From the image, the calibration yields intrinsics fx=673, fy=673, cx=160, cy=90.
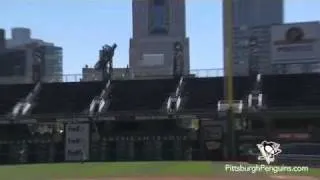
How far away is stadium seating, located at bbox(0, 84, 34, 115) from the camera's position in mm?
50562

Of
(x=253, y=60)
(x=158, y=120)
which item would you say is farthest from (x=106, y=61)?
(x=158, y=120)

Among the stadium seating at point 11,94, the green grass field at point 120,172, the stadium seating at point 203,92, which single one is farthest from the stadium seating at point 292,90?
the stadium seating at point 11,94

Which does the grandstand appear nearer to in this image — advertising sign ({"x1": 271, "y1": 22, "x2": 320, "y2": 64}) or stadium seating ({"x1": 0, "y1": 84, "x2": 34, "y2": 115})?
stadium seating ({"x1": 0, "y1": 84, "x2": 34, "y2": 115})

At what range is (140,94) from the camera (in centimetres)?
5025

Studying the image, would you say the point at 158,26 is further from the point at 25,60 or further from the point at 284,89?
the point at 284,89

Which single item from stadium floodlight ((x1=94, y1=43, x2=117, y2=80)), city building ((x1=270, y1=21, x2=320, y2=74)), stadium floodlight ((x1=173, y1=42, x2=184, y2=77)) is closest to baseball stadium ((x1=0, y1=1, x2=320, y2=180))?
stadium floodlight ((x1=173, y1=42, x2=184, y2=77))

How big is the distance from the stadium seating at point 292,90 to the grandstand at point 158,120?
0.07 meters

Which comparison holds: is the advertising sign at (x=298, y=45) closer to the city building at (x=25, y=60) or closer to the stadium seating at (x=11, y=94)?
the city building at (x=25, y=60)

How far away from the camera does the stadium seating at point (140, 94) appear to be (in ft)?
159

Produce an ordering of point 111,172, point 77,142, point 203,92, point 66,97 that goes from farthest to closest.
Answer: point 66,97
point 203,92
point 77,142
point 111,172

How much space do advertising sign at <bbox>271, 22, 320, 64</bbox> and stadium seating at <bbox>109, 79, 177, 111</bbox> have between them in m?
9.29

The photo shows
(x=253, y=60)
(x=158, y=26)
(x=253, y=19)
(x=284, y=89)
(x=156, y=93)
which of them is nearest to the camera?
(x=284, y=89)

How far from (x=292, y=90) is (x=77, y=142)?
50.9 ft

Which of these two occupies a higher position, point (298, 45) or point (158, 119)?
point (298, 45)
